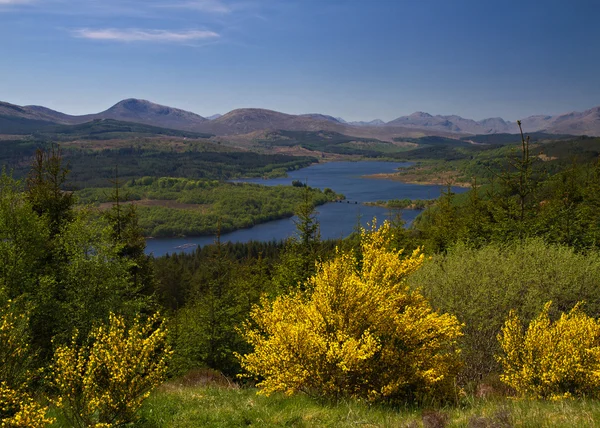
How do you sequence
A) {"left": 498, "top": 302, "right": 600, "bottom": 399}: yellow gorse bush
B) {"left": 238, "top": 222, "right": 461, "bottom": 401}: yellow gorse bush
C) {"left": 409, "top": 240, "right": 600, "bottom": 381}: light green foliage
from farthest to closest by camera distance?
{"left": 409, "top": 240, "right": 600, "bottom": 381}: light green foliage, {"left": 498, "top": 302, "right": 600, "bottom": 399}: yellow gorse bush, {"left": 238, "top": 222, "right": 461, "bottom": 401}: yellow gorse bush

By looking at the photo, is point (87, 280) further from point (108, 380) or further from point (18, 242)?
point (108, 380)

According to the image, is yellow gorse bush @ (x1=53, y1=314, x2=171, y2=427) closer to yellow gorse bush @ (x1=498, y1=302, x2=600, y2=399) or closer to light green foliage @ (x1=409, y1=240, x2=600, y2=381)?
yellow gorse bush @ (x1=498, y1=302, x2=600, y2=399)

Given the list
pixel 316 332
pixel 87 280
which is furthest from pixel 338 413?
pixel 87 280

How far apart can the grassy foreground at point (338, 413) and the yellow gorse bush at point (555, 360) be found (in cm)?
98

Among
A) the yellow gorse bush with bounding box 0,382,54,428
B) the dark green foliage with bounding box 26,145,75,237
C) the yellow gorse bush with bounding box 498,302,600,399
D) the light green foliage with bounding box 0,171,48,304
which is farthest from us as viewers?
the dark green foliage with bounding box 26,145,75,237

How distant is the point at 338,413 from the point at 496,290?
11360 mm

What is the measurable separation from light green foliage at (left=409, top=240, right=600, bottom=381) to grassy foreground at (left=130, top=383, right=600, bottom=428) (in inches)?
223

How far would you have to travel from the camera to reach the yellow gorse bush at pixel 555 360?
10820 millimetres

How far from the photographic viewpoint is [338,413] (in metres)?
9.71

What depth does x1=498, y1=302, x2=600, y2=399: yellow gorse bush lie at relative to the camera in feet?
35.5

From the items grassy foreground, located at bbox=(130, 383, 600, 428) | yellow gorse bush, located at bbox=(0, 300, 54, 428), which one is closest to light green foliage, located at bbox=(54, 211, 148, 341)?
yellow gorse bush, located at bbox=(0, 300, 54, 428)

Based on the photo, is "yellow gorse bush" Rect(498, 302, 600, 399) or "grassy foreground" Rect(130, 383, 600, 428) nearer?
"grassy foreground" Rect(130, 383, 600, 428)

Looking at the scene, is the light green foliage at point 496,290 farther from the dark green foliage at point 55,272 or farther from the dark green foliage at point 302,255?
the dark green foliage at point 55,272

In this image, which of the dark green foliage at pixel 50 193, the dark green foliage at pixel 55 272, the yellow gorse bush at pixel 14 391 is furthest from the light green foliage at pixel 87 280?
the yellow gorse bush at pixel 14 391
